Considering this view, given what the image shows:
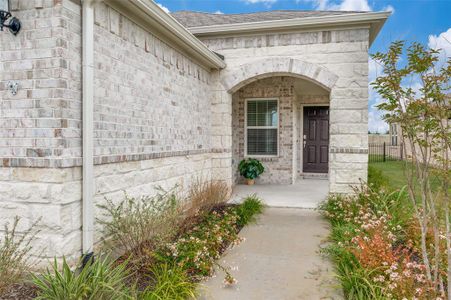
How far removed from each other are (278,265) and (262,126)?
582 centimetres

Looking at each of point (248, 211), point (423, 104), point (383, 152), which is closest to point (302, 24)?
point (248, 211)

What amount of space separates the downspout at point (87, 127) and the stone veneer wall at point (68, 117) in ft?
0.20

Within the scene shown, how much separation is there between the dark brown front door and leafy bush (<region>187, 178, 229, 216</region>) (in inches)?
203

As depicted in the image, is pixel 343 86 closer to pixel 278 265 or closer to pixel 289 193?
pixel 289 193

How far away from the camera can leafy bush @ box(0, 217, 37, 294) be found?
8.71ft

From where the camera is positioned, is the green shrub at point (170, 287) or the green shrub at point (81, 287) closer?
the green shrub at point (81, 287)

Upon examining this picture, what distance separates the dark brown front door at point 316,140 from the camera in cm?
1052

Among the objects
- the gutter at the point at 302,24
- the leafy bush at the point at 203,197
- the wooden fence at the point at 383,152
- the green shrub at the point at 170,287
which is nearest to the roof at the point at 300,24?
the gutter at the point at 302,24

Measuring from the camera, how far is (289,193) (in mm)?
7766

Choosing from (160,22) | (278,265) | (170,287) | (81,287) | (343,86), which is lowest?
(278,265)

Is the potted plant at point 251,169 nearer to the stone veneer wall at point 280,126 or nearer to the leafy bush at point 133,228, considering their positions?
the stone veneer wall at point 280,126

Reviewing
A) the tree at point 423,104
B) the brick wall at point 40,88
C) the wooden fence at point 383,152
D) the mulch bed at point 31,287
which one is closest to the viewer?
the tree at point 423,104

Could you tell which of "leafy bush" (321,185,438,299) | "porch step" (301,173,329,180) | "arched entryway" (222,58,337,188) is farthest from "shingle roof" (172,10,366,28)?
"porch step" (301,173,329,180)

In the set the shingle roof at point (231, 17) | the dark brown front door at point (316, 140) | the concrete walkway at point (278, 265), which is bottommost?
the concrete walkway at point (278, 265)
